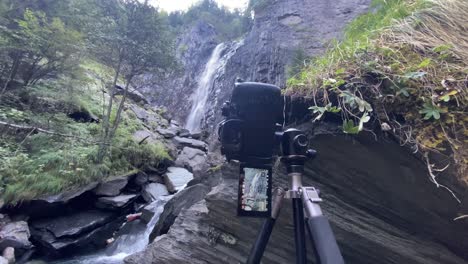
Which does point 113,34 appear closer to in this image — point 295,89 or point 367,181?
point 295,89

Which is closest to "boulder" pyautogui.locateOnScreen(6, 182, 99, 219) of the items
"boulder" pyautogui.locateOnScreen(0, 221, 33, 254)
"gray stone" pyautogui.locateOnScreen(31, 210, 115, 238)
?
"gray stone" pyautogui.locateOnScreen(31, 210, 115, 238)

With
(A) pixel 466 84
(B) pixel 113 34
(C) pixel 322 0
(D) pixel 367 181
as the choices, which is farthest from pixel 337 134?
(B) pixel 113 34

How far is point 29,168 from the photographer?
7.23 metres

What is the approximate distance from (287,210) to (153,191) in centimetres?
710

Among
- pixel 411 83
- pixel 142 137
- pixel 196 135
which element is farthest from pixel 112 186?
pixel 411 83

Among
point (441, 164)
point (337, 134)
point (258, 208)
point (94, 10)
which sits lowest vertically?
point (258, 208)

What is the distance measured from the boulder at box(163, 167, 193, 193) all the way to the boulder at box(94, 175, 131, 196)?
1424 mm

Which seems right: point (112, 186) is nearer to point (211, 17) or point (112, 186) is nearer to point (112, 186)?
point (112, 186)

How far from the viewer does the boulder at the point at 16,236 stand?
562cm

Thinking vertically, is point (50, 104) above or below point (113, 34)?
below

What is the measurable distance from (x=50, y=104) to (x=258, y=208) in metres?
9.72

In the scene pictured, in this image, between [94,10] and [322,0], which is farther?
[94,10]

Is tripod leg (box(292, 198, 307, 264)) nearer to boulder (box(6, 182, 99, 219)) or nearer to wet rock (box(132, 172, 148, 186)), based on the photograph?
boulder (box(6, 182, 99, 219))

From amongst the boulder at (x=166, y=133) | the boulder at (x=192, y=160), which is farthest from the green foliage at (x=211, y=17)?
the boulder at (x=192, y=160)
